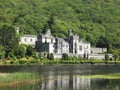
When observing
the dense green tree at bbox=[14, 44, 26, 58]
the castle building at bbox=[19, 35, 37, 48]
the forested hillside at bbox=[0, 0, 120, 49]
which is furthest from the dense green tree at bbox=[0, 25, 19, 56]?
the forested hillside at bbox=[0, 0, 120, 49]

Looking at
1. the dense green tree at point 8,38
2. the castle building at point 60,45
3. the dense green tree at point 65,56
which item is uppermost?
the dense green tree at point 8,38

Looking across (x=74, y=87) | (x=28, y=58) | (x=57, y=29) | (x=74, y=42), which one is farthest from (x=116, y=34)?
(x=74, y=87)

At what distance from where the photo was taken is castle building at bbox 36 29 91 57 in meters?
125

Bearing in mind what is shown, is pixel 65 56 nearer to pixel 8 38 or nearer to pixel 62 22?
pixel 8 38

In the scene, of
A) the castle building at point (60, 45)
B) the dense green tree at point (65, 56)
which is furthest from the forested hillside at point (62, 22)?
the dense green tree at point (65, 56)

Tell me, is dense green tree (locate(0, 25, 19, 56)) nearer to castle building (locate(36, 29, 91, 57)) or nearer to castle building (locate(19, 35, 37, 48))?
castle building (locate(36, 29, 91, 57))

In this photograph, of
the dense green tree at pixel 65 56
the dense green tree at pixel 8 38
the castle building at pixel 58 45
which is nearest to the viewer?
the dense green tree at pixel 8 38

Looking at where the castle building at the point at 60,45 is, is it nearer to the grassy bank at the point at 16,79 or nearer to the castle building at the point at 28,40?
the castle building at the point at 28,40

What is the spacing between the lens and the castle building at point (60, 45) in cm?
12475

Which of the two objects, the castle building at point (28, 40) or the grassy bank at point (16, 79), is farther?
the castle building at point (28, 40)

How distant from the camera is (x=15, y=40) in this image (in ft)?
351

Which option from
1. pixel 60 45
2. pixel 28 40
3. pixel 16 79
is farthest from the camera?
pixel 28 40

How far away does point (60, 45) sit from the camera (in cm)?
12762

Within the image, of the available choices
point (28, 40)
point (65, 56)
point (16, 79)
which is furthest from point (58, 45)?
point (16, 79)
